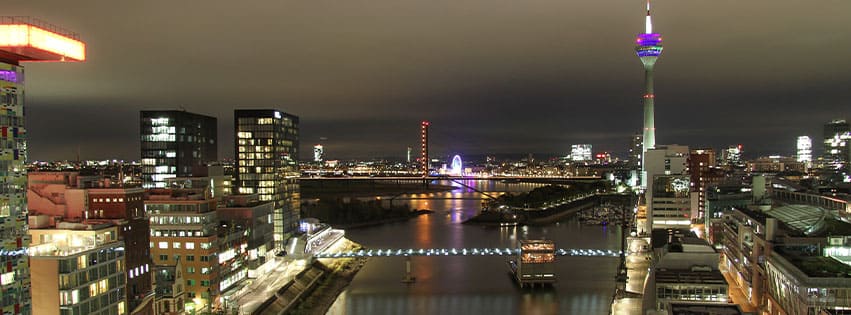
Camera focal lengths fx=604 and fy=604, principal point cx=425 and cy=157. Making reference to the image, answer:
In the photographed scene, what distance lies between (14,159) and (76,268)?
1301 mm

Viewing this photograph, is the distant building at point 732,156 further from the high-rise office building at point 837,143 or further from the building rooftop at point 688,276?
the building rooftop at point 688,276

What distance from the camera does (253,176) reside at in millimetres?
15633

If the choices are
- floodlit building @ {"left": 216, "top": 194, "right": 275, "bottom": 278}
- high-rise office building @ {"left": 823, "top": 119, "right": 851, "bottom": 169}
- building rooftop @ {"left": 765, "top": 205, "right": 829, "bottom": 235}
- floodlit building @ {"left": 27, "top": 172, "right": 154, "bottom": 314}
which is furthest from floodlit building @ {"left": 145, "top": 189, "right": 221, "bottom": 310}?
high-rise office building @ {"left": 823, "top": 119, "right": 851, "bottom": 169}

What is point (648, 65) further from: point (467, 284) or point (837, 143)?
point (467, 284)

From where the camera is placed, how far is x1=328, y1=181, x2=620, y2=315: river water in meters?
10.6

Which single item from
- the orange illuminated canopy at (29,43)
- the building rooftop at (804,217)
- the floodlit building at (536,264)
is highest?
the orange illuminated canopy at (29,43)

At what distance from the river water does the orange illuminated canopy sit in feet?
20.1

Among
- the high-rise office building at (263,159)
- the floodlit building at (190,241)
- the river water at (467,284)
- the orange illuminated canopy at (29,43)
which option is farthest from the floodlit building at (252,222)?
the orange illuminated canopy at (29,43)

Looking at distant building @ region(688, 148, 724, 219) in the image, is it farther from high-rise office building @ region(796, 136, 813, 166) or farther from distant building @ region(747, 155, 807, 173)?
high-rise office building @ region(796, 136, 813, 166)

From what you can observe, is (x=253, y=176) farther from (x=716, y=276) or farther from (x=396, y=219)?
(x=716, y=276)

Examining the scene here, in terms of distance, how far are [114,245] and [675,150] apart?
964 inches

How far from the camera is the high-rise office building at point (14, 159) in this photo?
228 inches

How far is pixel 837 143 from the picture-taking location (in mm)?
34469

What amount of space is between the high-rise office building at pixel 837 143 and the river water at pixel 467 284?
21464mm
